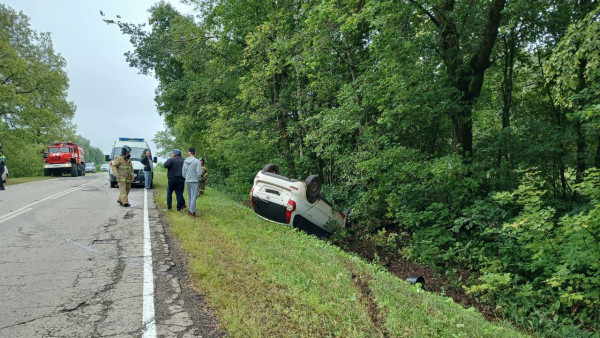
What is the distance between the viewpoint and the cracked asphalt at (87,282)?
3.25m

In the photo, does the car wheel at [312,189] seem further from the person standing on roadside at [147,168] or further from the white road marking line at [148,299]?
the person standing on roadside at [147,168]

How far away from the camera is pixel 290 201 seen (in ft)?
26.6

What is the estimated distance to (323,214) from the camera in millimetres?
9016

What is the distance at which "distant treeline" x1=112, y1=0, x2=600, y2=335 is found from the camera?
17.9 feet

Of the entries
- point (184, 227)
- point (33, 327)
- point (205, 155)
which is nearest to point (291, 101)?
point (184, 227)

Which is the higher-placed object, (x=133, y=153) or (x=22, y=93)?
(x=22, y=93)

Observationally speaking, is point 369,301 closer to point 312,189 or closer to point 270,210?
point 312,189

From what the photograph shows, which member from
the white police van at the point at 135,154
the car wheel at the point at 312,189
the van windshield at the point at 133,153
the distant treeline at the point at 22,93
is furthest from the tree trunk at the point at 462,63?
the distant treeline at the point at 22,93

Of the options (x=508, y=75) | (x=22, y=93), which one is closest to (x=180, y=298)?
(x=508, y=75)

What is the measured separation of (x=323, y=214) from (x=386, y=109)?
3.22 metres

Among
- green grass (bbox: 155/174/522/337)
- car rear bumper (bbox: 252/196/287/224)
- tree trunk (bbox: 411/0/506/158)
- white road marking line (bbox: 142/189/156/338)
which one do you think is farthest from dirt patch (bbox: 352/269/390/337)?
tree trunk (bbox: 411/0/506/158)

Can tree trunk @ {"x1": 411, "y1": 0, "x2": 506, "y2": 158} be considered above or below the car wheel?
above

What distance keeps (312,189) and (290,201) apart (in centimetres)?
68

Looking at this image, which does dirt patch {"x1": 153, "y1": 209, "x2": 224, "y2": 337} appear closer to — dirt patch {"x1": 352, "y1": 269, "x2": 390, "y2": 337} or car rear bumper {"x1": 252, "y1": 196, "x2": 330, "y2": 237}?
dirt patch {"x1": 352, "y1": 269, "x2": 390, "y2": 337}
